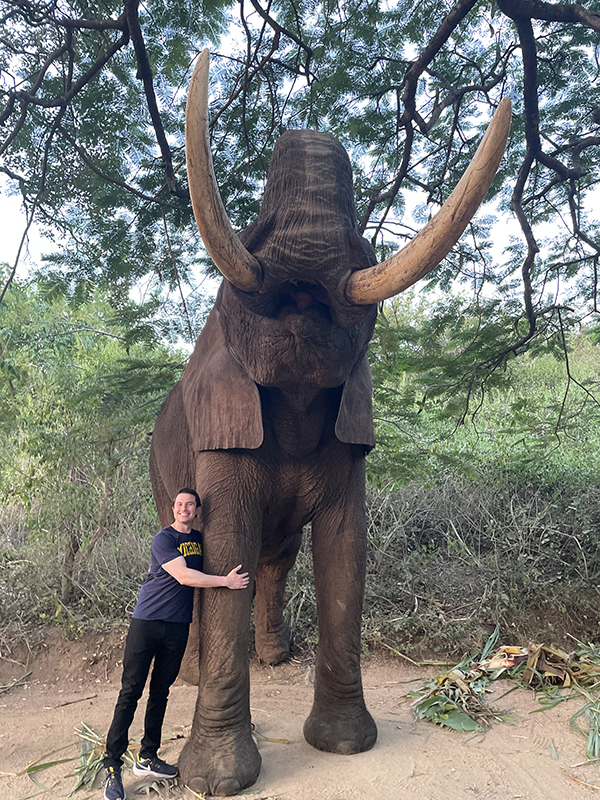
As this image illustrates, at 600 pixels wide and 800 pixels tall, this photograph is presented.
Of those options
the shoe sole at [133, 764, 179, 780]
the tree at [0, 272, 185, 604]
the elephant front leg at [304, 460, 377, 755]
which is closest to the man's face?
the elephant front leg at [304, 460, 377, 755]

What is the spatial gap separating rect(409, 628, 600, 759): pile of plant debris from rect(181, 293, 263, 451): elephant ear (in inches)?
84.8

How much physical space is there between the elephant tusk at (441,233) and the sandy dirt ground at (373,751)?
2.27 metres

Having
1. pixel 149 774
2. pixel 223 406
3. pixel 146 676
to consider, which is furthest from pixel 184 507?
pixel 149 774

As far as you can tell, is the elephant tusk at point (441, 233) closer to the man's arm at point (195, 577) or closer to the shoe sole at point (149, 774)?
the man's arm at point (195, 577)

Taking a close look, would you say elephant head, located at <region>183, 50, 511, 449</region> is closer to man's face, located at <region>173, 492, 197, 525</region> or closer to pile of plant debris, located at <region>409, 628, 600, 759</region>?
man's face, located at <region>173, 492, 197, 525</region>

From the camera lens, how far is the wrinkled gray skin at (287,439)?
2840 millimetres

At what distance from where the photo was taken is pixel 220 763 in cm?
284

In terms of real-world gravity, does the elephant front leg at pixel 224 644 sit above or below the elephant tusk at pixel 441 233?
below

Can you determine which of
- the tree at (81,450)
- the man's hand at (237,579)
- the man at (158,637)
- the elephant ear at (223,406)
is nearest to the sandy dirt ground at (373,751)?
the man at (158,637)

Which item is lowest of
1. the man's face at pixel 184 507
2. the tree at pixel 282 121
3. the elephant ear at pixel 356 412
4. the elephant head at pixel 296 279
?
the man's face at pixel 184 507

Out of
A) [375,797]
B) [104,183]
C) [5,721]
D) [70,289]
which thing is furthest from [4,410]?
[375,797]

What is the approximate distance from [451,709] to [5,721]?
2943 mm

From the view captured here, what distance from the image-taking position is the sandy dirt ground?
9.42 feet

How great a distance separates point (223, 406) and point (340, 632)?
1.40m
